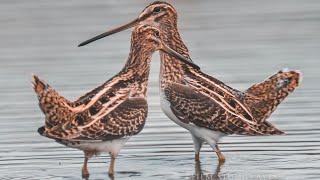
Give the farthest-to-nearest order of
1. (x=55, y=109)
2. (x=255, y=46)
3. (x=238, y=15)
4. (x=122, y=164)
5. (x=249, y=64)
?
(x=238, y=15) → (x=255, y=46) → (x=249, y=64) → (x=122, y=164) → (x=55, y=109)

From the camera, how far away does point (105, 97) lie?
1428 centimetres

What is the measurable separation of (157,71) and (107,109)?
4.86 meters

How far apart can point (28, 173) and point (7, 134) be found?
1.77 m

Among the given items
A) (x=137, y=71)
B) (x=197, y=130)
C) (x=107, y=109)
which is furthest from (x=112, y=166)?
(x=197, y=130)

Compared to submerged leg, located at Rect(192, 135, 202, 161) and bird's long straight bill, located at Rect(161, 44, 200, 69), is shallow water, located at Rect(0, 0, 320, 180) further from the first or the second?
bird's long straight bill, located at Rect(161, 44, 200, 69)

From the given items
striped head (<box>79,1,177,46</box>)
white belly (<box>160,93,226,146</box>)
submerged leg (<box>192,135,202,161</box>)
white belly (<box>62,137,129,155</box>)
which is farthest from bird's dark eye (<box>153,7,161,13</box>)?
white belly (<box>62,137,129,155</box>)

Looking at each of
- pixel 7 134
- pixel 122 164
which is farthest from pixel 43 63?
pixel 122 164

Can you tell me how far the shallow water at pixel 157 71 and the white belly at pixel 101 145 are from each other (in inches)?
11.7

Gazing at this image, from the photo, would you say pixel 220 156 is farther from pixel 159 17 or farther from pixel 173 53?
pixel 159 17

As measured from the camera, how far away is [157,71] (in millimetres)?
19031

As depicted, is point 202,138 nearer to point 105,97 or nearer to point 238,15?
point 105,97

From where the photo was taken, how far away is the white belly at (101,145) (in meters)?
14.0

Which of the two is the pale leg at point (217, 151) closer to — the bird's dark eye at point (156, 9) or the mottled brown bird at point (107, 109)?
the mottled brown bird at point (107, 109)

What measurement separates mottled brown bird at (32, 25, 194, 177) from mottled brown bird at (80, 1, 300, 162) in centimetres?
40
